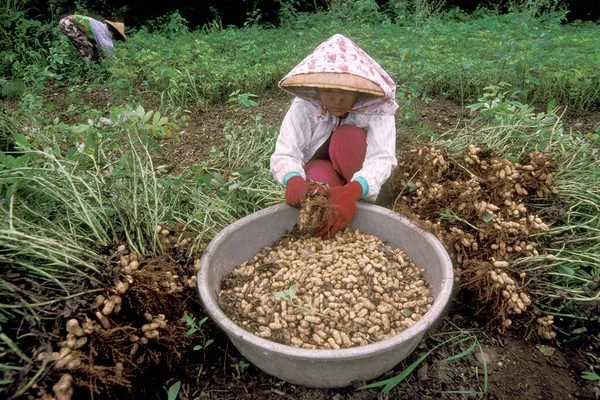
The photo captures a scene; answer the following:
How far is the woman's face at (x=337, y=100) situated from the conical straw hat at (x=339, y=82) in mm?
124

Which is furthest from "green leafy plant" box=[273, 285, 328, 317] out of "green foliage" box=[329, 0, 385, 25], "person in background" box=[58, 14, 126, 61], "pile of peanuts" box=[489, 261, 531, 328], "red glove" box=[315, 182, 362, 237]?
"green foliage" box=[329, 0, 385, 25]

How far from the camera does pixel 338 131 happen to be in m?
1.98

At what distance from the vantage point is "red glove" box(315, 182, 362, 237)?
1.70 meters

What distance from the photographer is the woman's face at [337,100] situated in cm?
180

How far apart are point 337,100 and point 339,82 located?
0.20 m

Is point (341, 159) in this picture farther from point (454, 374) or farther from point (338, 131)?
point (454, 374)

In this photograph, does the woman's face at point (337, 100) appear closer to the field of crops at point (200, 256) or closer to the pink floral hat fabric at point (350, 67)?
the pink floral hat fabric at point (350, 67)

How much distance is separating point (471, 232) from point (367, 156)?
56 cm

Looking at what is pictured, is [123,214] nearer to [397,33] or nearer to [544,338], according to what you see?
[544,338]

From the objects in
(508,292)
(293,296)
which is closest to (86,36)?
(293,296)

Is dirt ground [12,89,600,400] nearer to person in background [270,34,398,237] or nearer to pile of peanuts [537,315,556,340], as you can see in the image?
pile of peanuts [537,315,556,340]

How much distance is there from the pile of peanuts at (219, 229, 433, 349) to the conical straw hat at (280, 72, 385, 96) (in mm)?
624

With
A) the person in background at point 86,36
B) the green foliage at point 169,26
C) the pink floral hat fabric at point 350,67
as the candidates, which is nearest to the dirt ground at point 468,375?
the pink floral hat fabric at point 350,67

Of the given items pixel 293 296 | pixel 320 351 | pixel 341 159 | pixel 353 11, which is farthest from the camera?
pixel 353 11
